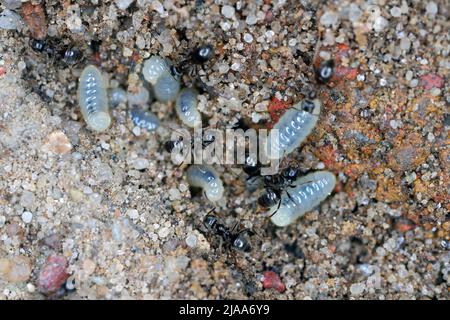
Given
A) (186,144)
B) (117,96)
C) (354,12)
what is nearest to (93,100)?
(117,96)

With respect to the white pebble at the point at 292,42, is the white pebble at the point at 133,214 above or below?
below

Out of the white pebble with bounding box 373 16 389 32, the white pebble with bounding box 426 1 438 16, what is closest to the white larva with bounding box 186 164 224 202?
the white pebble with bounding box 373 16 389 32

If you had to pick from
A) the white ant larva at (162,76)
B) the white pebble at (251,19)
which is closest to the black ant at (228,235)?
the white ant larva at (162,76)

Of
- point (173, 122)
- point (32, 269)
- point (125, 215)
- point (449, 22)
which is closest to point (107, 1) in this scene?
point (173, 122)

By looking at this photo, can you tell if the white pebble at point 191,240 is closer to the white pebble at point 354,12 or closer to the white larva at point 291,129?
the white larva at point 291,129

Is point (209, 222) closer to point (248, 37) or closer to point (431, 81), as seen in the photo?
point (248, 37)

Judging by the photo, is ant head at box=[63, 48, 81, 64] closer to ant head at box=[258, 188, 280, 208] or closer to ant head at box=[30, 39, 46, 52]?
ant head at box=[30, 39, 46, 52]
